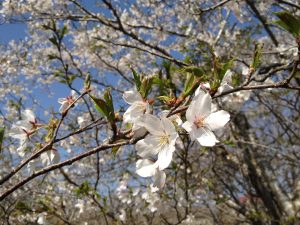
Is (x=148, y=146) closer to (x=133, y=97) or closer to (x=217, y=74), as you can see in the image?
(x=133, y=97)

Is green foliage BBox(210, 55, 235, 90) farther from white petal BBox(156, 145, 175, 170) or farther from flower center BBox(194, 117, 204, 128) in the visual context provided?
white petal BBox(156, 145, 175, 170)

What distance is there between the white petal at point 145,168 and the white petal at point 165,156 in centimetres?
8

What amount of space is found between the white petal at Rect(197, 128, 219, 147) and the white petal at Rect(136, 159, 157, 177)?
191 mm

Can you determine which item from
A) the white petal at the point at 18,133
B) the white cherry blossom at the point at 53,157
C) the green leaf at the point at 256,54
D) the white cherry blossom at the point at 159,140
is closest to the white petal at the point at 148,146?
the white cherry blossom at the point at 159,140

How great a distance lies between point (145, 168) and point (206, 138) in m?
0.24

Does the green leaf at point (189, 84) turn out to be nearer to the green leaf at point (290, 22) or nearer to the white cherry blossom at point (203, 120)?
the white cherry blossom at point (203, 120)

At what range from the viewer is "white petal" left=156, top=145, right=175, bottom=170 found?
1103 mm

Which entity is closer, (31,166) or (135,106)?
(135,106)

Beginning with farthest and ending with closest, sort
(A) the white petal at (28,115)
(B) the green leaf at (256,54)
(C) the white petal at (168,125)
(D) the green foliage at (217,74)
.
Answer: (A) the white petal at (28,115), (B) the green leaf at (256,54), (D) the green foliage at (217,74), (C) the white petal at (168,125)

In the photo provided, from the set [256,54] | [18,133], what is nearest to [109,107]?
[256,54]

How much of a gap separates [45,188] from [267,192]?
3.59m

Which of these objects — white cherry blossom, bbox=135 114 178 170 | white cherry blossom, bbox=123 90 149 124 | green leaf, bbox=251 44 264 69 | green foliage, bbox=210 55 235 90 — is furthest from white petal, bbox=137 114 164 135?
green leaf, bbox=251 44 264 69

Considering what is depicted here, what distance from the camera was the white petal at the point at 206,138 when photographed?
1.12 meters

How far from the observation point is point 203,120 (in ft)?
3.95
